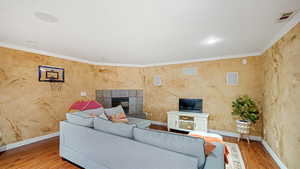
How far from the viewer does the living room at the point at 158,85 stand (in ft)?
4.90

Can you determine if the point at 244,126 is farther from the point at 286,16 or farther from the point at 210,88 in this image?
the point at 286,16

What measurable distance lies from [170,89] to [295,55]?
3.23 m

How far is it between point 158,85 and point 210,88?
191cm

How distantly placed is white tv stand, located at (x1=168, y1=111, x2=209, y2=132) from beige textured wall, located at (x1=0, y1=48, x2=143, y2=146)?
337 centimetres

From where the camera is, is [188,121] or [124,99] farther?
[124,99]

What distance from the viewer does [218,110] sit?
12.5 ft

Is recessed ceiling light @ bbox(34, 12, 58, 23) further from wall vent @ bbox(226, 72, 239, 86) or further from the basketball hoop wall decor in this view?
wall vent @ bbox(226, 72, 239, 86)

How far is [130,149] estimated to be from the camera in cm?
151

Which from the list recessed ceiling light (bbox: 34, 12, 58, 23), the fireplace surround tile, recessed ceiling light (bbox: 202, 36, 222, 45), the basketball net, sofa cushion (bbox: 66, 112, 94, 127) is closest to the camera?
A: recessed ceiling light (bbox: 34, 12, 58, 23)

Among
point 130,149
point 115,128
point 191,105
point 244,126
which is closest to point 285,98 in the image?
point 244,126

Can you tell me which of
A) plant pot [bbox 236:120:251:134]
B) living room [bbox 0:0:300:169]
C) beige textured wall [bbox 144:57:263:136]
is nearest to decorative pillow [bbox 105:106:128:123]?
living room [bbox 0:0:300:169]

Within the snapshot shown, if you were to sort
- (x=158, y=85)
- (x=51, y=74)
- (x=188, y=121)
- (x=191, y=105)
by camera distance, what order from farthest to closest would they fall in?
(x=158, y=85)
(x=191, y=105)
(x=188, y=121)
(x=51, y=74)

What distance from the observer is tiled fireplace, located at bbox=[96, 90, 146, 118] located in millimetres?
4695

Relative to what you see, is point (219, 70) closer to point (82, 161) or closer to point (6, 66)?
point (82, 161)
